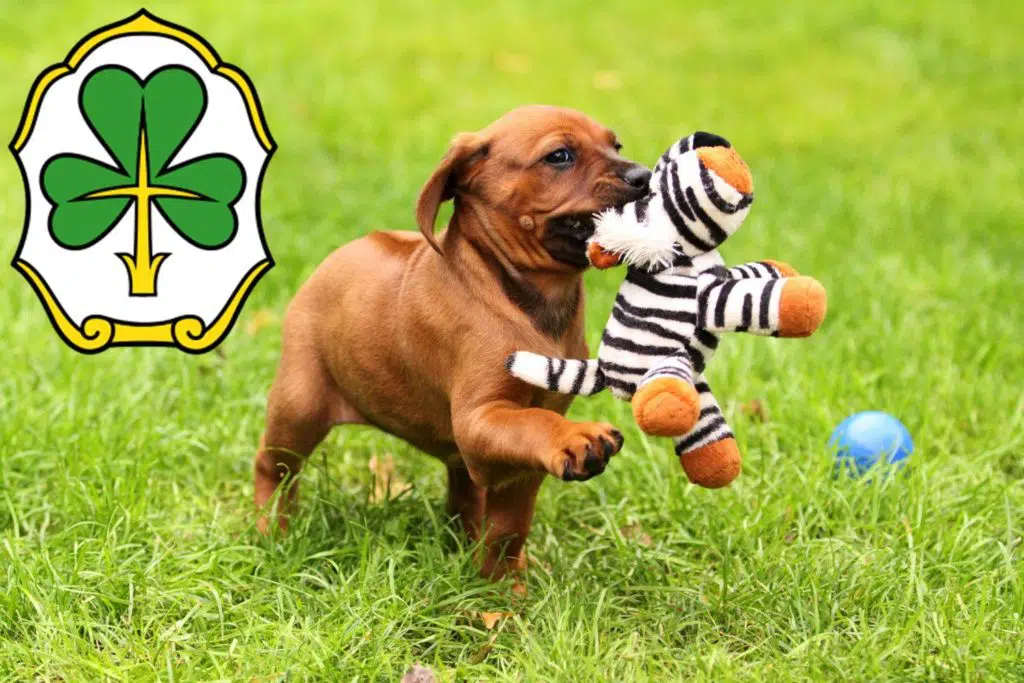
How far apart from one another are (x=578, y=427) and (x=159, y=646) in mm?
1239

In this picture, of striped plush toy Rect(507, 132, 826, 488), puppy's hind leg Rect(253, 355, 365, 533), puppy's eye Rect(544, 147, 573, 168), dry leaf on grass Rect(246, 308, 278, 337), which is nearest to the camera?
striped plush toy Rect(507, 132, 826, 488)

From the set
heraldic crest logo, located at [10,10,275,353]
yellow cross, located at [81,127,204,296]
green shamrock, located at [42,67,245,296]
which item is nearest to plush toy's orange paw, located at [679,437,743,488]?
heraldic crest logo, located at [10,10,275,353]

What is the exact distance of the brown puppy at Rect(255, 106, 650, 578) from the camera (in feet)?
9.32

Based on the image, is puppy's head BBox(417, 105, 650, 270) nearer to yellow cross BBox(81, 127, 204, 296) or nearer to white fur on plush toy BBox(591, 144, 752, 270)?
white fur on plush toy BBox(591, 144, 752, 270)

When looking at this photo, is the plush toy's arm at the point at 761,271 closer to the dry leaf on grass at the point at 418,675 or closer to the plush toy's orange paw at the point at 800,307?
the plush toy's orange paw at the point at 800,307

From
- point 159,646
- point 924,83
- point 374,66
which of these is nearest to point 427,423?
point 159,646

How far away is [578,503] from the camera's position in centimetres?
386

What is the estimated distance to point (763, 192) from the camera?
281 inches

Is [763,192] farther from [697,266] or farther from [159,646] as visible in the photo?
[159,646]

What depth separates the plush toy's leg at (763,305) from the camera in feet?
8.22

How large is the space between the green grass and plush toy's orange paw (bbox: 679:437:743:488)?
0.47 m

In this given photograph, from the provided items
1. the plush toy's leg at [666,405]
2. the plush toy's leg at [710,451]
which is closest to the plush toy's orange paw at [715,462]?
the plush toy's leg at [710,451]

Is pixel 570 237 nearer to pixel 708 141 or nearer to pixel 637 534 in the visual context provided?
pixel 708 141

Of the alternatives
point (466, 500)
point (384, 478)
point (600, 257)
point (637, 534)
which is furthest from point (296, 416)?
point (600, 257)
